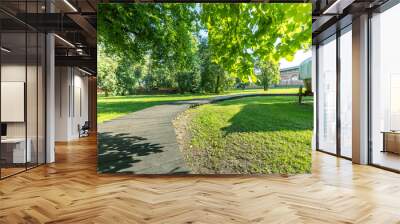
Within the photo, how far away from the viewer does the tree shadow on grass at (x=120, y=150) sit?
5.88m

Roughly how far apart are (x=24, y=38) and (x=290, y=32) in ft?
14.8

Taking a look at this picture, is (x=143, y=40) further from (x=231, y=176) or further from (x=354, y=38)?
(x=354, y=38)

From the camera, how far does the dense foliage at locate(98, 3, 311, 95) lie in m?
5.80

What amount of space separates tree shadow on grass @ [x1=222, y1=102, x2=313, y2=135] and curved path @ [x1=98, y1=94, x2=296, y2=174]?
0.96 m

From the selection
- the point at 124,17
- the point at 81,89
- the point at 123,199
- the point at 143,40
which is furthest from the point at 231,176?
the point at 81,89

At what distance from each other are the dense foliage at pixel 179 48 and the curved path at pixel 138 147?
0.55m

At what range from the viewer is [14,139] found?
19.9 ft

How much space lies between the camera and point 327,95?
945 cm

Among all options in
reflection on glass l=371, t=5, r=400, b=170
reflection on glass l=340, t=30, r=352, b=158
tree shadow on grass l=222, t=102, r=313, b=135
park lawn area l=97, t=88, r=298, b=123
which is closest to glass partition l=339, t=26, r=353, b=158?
reflection on glass l=340, t=30, r=352, b=158

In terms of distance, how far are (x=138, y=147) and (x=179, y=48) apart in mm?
1770

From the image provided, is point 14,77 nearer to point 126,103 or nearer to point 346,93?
point 126,103

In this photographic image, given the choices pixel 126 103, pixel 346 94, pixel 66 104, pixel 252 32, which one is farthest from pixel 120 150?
pixel 66 104

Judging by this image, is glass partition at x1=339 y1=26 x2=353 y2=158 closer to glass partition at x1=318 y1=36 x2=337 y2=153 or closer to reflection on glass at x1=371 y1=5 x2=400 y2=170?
glass partition at x1=318 y1=36 x2=337 y2=153

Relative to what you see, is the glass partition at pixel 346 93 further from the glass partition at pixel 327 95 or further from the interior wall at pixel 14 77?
the interior wall at pixel 14 77
